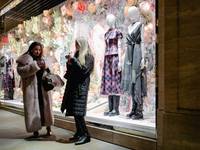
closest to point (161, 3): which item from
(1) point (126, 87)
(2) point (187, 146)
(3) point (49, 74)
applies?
(1) point (126, 87)

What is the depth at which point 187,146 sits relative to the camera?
2.18m

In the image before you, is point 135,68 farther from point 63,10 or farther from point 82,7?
point 63,10

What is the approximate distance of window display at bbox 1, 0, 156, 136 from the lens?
317 centimetres

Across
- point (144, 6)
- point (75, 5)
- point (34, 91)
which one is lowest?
point (34, 91)

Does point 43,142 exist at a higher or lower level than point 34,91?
lower

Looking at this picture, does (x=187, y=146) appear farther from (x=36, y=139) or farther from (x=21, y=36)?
(x=21, y=36)

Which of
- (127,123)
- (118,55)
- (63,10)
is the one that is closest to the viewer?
(127,123)

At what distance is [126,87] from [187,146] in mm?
1425

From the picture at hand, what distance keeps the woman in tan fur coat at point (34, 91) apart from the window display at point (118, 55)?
0.86 metres

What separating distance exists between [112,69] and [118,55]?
30 centimetres

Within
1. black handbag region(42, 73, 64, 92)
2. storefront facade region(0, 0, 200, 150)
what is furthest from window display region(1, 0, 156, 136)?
black handbag region(42, 73, 64, 92)

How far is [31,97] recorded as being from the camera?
3199mm

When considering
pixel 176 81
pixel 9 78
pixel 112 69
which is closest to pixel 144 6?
pixel 112 69

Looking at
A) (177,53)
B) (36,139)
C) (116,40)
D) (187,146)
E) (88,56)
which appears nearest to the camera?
(187,146)
